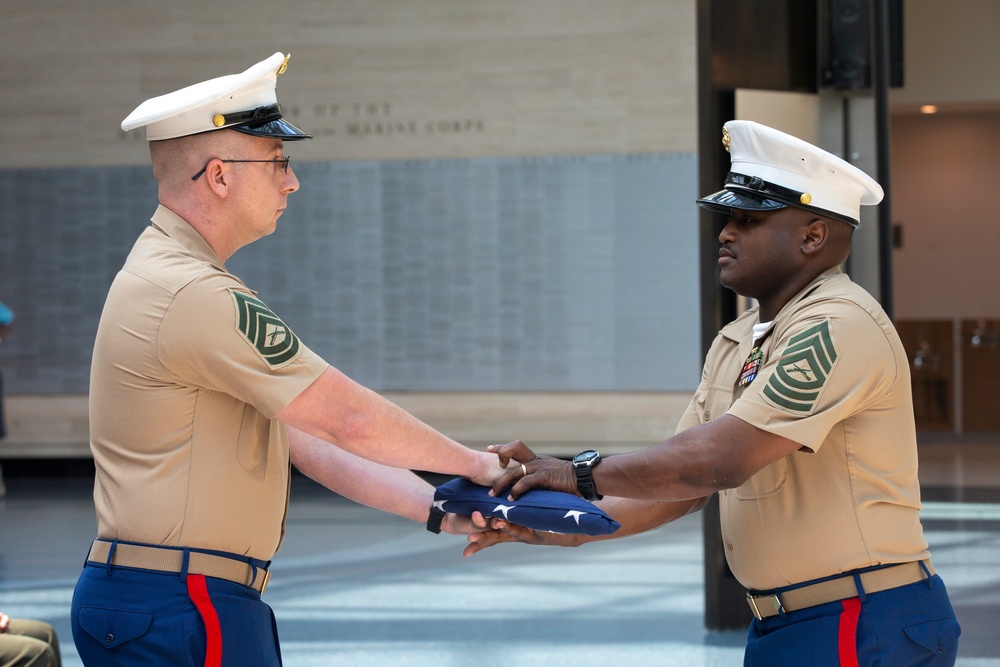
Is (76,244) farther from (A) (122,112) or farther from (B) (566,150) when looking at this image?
(B) (566,150)

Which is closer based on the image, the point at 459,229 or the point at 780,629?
the point at 780,629

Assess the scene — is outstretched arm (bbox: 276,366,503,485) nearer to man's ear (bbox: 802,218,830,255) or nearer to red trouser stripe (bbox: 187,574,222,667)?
red trouser stripe (bbox: 187,574,222,667)

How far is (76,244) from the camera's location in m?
9.59

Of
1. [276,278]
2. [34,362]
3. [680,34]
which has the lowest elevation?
[34,362]

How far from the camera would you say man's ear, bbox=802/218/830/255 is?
7.10 feet

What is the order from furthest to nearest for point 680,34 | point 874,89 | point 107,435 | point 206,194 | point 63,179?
point 63,179, point 680,34, point 874,89, point 206,194, point 107,435

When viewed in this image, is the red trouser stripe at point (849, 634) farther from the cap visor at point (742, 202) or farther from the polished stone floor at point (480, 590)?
the polished stone floor at point (480, 590)

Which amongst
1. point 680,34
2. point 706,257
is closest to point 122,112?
point 680,34

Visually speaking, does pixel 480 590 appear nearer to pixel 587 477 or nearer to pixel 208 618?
pixel 587 477

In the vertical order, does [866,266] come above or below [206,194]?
below

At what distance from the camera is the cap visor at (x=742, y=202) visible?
217 cm

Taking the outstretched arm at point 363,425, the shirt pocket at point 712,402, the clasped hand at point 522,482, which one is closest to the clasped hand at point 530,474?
the clasped hand at point 522,482

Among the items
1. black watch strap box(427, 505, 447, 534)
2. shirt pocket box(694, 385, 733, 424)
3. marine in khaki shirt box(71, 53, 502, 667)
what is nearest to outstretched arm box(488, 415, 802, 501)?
shirt pocket box(694, 385, 733, 424)

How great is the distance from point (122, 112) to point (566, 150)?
3938mm
